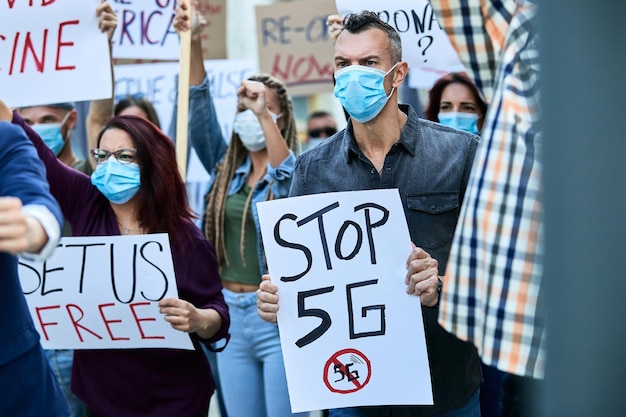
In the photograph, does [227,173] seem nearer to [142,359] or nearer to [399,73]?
[142,359]

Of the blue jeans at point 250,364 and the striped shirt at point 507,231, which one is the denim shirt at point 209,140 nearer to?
the blue jeans at point 250,364

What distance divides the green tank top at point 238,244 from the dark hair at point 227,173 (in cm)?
2

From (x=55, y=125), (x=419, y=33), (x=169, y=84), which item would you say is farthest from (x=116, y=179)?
(x=169, y=84)

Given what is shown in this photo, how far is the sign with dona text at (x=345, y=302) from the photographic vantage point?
345 cm

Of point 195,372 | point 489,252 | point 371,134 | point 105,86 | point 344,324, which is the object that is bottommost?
point 195,372

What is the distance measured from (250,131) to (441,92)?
970 millimetres

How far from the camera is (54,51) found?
16.1 feet

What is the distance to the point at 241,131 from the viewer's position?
209 inches

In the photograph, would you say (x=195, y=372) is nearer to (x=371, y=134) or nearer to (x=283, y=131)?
(x=371, y=134)

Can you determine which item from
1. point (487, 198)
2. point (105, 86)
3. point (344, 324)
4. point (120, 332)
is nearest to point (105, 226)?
point (120, 332)

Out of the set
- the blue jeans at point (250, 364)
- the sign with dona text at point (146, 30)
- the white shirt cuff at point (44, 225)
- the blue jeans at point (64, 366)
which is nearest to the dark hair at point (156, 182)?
the blue jeans at point (250, 364)

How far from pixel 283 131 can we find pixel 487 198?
2.96 metres

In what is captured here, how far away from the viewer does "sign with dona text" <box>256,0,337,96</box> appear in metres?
7.34

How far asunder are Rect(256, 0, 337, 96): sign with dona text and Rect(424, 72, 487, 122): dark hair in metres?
2.20
